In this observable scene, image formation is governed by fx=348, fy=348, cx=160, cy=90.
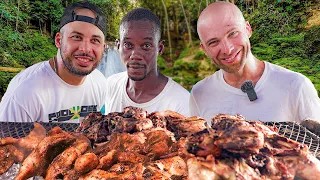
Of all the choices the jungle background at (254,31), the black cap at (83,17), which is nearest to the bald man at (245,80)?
the black cap at (83,17)

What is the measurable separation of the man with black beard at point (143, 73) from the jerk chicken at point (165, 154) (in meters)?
1.04

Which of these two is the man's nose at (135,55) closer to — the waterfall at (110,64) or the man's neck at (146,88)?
the man's neck at (146,88)

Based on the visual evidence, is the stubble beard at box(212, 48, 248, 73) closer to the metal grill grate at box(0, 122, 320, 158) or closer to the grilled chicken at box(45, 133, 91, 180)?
the metal grill grate at box(0, 122, 320, 158)

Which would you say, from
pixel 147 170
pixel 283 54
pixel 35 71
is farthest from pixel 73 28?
pixel 283 54

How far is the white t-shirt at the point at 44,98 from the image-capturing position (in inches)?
87.0

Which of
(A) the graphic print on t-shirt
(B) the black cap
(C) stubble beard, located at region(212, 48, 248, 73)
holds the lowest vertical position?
(A) the graphic print on t-shirt

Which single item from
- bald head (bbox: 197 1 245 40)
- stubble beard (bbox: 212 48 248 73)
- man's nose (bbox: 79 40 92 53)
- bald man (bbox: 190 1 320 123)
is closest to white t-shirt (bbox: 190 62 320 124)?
bald man (bbox: 190 1 320 123)

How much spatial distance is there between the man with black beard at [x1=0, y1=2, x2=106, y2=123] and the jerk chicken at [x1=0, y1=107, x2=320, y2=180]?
1021 mm

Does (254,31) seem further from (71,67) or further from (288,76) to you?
(71,67)

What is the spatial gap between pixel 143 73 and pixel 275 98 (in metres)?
0.84

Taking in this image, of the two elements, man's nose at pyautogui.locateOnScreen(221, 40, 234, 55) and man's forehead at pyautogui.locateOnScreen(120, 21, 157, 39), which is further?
man's forehead at pyautogui.locateOnScreen(120, 21, 157, 39)

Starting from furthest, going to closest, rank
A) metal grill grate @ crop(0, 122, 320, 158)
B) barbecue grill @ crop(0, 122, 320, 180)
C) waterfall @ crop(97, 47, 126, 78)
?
waterfall @ crop(97, 47, 126, 78) < metal grill grate @ crop(0, 122, 320, 158) < barbecue grill @ crop(0, 122, 320, 180)

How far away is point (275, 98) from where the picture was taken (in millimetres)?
2094

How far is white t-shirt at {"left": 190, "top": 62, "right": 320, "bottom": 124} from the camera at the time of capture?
6.64 ft
